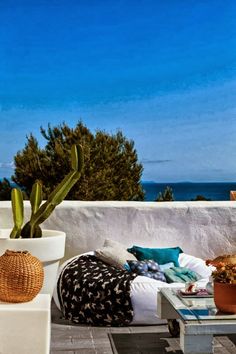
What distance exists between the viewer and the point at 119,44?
33.3m

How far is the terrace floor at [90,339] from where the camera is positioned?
4.09m

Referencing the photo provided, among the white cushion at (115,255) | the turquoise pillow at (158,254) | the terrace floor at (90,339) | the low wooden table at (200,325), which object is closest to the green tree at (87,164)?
the turquoise pillow at (158,254)

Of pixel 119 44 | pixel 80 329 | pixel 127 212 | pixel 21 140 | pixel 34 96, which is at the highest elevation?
pixel 119 44

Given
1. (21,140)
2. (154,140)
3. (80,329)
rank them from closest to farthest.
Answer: (80,329) < (21,140) < (154,140)

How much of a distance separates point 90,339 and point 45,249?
86 centimetres

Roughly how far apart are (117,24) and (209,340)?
101ft

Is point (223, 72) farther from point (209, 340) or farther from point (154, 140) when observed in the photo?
point (209, 340)

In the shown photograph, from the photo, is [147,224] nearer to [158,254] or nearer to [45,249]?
[158,254]

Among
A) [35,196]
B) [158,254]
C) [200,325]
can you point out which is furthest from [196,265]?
[200,325]

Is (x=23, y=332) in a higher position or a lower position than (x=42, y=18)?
lower

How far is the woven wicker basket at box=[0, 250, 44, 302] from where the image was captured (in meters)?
3.77

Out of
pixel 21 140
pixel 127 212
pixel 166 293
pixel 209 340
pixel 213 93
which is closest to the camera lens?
pixel 209 340

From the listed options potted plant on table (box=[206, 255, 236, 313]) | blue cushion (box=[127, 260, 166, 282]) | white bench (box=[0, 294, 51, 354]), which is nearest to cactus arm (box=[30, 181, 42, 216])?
blue cushion (box=[127, 260, 166, 282])

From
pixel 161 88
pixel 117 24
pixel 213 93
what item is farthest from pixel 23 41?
pixel 213 93
